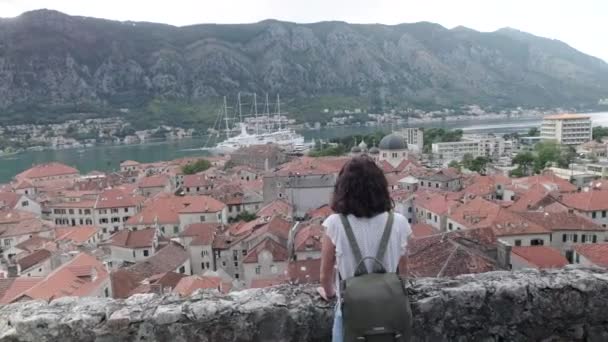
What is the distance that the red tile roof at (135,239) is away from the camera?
107 feet

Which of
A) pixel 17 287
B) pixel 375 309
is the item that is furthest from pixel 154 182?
pixel 375 309

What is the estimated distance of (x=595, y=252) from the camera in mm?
21781

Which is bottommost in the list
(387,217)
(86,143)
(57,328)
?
(86,143)

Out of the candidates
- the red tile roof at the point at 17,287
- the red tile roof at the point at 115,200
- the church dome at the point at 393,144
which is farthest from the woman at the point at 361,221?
the church dome at the point at 393,144

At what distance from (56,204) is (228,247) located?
30.2 meters

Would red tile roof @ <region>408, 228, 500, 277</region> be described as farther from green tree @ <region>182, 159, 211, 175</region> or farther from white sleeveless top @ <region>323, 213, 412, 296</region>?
green tree @ <region>182, 159, 211, 175</region>

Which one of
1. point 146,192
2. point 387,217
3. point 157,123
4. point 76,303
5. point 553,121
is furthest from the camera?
point 157,123

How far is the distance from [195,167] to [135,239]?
41.1 meters

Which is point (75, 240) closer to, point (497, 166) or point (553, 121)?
point (497, 166)

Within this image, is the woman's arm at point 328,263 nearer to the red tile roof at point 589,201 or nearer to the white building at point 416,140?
the red tile roof at point 589,201

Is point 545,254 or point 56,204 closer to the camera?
point 545,254

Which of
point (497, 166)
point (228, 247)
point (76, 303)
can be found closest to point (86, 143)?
point (497, 166)

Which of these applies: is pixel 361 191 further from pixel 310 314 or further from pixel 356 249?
pixel 310 314

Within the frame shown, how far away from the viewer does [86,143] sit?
15938 centimetres
